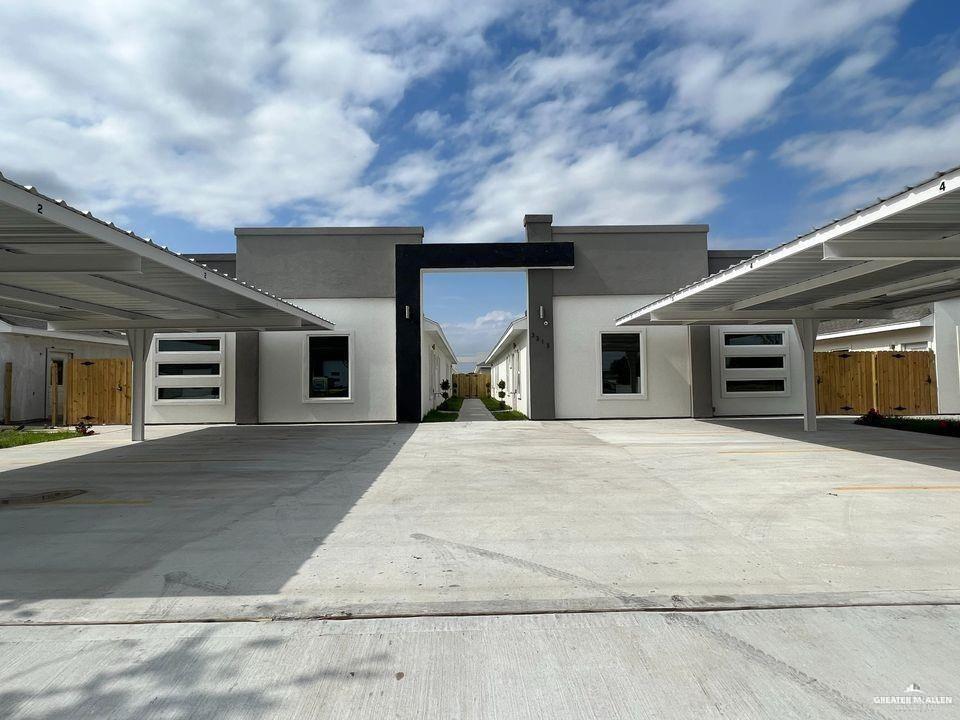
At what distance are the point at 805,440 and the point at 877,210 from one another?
6.37 m

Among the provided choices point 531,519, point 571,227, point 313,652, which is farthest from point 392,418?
point 313,652

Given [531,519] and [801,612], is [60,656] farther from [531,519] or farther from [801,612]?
[801,612]

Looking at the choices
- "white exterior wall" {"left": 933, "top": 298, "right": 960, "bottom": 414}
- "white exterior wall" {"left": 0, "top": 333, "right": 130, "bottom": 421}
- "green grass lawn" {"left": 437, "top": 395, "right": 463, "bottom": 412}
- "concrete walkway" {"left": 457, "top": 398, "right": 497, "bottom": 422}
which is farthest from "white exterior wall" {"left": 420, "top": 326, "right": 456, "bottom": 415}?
"white exterior wall" {"left": 933, "top": 298, "right": 960, "bottom": 414}

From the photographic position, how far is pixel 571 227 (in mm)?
17422

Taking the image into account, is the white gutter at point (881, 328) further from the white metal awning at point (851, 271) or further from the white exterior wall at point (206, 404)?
the white exterior wall at point (206, 404)

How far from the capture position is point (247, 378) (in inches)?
678

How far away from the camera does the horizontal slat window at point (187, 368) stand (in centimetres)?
1747

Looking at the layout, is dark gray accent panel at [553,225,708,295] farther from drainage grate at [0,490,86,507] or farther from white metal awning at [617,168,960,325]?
drainage grate at [0,490,86,507]

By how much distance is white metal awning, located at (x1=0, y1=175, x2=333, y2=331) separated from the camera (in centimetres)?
629

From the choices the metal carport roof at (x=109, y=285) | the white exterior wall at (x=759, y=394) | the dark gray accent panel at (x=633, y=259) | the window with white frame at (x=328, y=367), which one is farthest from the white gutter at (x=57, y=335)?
the white exterior wall at (x=759, y=394)

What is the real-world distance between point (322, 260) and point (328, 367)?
3.27m

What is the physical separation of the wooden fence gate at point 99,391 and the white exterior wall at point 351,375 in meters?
4.79

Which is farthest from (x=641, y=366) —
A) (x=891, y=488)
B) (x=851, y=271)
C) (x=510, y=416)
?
(x=891, y=488)

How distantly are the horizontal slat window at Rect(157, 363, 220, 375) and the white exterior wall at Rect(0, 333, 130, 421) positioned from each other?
5292 mm
